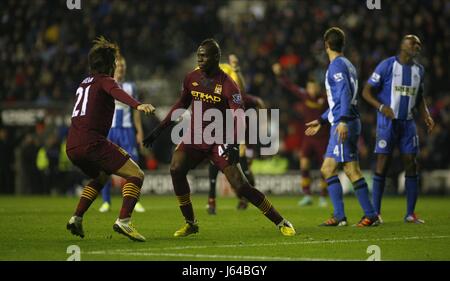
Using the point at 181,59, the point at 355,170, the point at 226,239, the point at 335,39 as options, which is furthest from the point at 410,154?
the point at 181,59

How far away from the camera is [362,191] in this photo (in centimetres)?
1277

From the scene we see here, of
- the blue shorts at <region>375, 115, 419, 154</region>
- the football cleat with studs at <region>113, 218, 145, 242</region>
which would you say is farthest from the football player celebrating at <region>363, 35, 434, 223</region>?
the football cleat with studs at <region>113, 218, 145, 242</region>

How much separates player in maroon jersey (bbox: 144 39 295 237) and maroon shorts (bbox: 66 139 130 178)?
47 cm

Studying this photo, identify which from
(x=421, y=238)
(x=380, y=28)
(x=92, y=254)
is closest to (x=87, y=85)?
(x=92, y=254)

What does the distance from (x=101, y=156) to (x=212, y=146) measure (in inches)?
55.0

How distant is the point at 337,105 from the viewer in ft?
41.5

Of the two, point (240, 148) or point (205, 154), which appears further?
point (240, 148)

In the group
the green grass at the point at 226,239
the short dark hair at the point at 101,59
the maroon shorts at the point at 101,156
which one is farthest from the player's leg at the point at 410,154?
the short dark hair at the point at 101,59

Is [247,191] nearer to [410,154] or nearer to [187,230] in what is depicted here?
[187,230]

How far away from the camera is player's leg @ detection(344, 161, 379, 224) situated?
12.8m

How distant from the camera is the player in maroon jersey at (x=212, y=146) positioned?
1110 cm

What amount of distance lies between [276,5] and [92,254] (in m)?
22.1

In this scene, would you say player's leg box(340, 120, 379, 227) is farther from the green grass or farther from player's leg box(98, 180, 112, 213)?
player's leg box(98, 180, 112, 213)

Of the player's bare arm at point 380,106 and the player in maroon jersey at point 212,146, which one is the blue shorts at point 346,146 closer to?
the player's bare arm at point 380,106
